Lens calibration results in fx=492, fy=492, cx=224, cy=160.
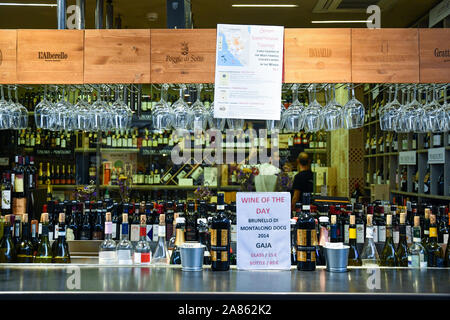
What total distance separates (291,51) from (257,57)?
238mm

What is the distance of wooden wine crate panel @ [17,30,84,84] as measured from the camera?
264cm

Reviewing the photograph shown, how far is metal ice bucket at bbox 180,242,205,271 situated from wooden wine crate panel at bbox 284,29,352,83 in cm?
106

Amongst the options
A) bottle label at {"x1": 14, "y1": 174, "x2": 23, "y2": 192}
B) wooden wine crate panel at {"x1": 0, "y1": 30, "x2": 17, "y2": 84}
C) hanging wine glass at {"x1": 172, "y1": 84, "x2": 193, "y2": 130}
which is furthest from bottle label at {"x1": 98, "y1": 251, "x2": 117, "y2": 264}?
bottle label at {"x1": 14, "y1": 174, "x2": 23, "y2": 192}

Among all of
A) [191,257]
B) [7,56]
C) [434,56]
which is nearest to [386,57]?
[434,56]

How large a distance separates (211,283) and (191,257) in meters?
0.24

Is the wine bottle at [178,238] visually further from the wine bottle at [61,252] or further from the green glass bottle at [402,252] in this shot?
the green glass bottle at [402,252]

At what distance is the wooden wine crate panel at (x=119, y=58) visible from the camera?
2639mm

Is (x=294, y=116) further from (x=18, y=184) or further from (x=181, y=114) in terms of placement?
(x=18, y=184)

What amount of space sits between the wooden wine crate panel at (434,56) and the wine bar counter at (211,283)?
104 centimetres

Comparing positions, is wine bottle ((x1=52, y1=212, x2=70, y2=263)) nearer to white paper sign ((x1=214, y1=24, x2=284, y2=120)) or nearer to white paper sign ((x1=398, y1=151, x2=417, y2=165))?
white paper sign ((x1=214, y1=24, x2=284, y2=120))

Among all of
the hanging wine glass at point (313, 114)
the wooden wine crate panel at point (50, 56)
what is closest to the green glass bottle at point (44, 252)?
the wooden wine crate panel at point (50, 56)

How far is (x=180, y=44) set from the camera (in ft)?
8.70

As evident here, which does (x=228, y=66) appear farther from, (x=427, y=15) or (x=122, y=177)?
(x=122, y=177)

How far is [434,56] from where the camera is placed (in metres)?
2.62
